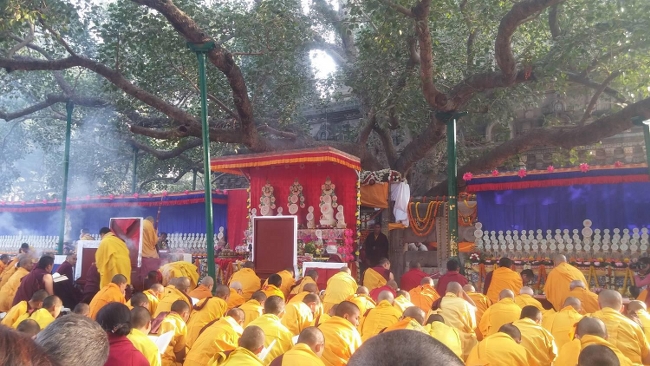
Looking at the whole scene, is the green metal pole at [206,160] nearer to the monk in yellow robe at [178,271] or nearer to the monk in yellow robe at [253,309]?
the monk in yellow robe at [178,271]

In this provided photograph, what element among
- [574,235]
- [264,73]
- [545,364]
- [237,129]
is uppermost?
[264,73]

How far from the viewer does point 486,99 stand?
46.6 feet

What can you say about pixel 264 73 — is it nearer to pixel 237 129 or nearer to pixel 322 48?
pixel 237 129

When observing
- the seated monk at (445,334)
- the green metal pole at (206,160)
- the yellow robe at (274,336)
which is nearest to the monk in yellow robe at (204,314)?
the yellow robe at (274,336)

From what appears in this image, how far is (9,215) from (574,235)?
18.8m

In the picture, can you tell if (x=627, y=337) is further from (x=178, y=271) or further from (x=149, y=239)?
(x=149, y=239)

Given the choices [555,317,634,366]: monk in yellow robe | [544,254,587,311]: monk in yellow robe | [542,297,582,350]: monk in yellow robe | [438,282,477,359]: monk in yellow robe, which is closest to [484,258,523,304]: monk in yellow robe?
[544,254,587,311]: monk in yellow robe

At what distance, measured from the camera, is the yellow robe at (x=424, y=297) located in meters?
8.20

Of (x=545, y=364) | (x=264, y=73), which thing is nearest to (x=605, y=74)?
(x=264, y=73)

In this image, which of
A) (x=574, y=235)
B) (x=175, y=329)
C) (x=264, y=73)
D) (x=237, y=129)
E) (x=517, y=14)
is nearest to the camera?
(x=175, y=329)

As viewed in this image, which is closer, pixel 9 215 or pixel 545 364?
pixel 545 364

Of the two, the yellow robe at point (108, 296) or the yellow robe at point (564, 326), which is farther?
the yellow robe at point (108, 296)

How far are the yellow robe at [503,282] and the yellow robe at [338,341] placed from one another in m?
4.69

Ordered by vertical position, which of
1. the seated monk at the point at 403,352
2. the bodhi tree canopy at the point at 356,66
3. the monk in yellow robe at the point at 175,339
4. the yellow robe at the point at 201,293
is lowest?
the monk in yellow robe at the point at 175,339
